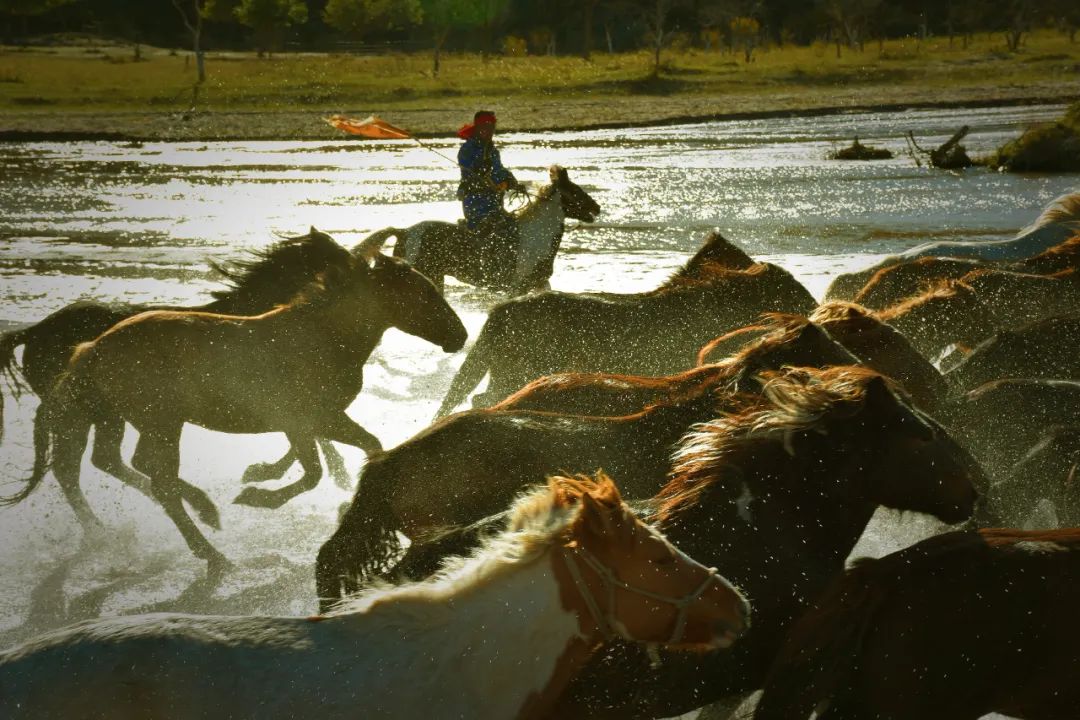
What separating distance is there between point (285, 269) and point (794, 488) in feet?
12.6

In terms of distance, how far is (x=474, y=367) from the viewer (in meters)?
6.97

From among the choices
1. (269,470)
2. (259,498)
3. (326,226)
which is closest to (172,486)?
(259,498)

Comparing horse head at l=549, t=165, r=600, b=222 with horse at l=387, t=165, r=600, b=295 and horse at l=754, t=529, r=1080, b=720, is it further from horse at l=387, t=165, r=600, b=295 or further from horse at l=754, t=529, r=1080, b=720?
horse at l=754, t=529, r=1080, b=720

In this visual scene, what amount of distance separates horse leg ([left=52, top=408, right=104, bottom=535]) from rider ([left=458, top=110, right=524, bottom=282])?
457 centimetres

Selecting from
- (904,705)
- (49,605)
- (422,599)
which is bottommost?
(49,605)

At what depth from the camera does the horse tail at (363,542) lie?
14.2 feet

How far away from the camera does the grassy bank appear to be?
34562mm

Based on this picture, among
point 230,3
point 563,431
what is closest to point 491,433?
point 563,431

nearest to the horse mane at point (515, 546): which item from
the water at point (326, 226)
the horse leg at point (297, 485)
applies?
the water at point (326, 226)

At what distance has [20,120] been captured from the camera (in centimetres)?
3309

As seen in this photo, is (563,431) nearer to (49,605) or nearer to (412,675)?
(412,675)

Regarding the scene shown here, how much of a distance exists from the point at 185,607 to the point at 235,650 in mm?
2757

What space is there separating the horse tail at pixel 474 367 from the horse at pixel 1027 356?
2466mm

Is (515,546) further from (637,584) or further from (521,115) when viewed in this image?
(521,115)
